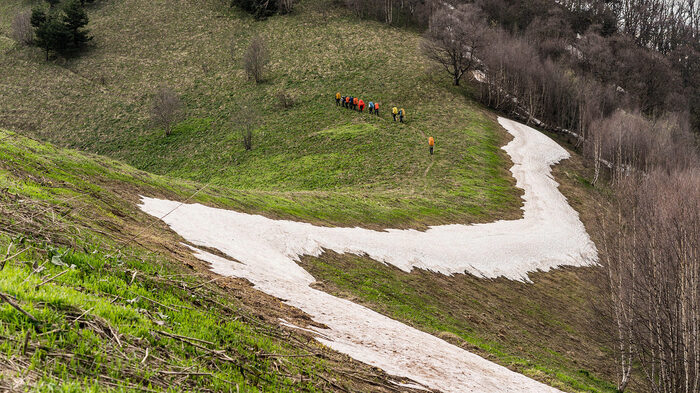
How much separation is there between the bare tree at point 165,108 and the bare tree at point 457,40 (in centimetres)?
4060

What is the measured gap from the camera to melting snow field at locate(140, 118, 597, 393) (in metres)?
9.85

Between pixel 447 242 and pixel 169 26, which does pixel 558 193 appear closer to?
pixel 447 242

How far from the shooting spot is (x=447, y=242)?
1118 inches

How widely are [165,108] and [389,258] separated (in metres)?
45.6

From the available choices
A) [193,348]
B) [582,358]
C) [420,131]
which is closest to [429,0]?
[420,131]

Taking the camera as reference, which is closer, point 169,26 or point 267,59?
point 267,59

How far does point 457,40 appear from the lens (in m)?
67.8

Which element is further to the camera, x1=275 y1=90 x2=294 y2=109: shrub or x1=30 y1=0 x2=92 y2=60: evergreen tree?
x1=30 y1=0 x2=92 y2=60: evergreen tree

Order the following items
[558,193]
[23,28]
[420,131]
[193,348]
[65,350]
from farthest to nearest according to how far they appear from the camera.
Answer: [23,28]
[420,131]
[558,193]
[193,348]
[65,350]

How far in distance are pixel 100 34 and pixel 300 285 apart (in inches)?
3517

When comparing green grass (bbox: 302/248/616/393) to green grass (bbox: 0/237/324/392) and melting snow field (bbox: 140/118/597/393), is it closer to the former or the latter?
melting snow field (bbox: 140/118/597/393)

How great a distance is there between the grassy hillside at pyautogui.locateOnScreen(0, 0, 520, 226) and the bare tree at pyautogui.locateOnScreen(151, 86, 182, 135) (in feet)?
5.84

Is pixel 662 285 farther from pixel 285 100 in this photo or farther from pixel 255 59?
pixel 255 59

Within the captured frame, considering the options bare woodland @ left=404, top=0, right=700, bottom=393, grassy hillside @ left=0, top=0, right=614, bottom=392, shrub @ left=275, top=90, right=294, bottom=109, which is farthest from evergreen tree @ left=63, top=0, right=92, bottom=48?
bare woodland @ left=404, top=0, right=700, bottom=393
